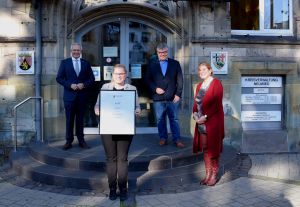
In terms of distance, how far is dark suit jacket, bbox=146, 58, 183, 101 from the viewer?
664cm

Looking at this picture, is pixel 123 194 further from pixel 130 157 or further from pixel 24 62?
pixel 24 62

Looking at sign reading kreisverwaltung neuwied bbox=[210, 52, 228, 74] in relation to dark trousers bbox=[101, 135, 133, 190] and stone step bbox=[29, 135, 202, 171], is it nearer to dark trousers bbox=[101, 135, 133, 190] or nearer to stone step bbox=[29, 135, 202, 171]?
stone step bbox=[29, 135, 202, 171]

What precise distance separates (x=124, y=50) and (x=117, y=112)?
3.91m

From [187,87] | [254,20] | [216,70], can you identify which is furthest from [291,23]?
[187,87]

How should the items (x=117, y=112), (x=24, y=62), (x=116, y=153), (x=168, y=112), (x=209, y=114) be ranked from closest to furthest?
1. (x=117, y=112)
2. (x=116, y=153)
3. (x=209, y=114)
4. (x=168, y=112)
5. (x=24, y=62)

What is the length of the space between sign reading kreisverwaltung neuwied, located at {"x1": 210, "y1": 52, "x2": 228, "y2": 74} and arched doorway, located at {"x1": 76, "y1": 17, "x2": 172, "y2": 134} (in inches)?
46.2

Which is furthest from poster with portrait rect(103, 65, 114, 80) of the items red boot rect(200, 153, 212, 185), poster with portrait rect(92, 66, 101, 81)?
red boot rect(200, 153, 212, 185)

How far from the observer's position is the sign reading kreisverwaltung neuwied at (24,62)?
777 centimetres

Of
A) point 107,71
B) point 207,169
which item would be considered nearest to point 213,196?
point 207,169

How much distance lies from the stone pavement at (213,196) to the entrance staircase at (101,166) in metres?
0.27

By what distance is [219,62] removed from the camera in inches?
320

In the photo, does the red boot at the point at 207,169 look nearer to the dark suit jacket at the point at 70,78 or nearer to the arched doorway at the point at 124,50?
the dark suit jacket at the point at 70,78

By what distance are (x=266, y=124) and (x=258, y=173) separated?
2.29 m

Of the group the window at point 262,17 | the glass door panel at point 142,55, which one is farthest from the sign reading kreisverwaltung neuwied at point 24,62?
the window at point 262,17
